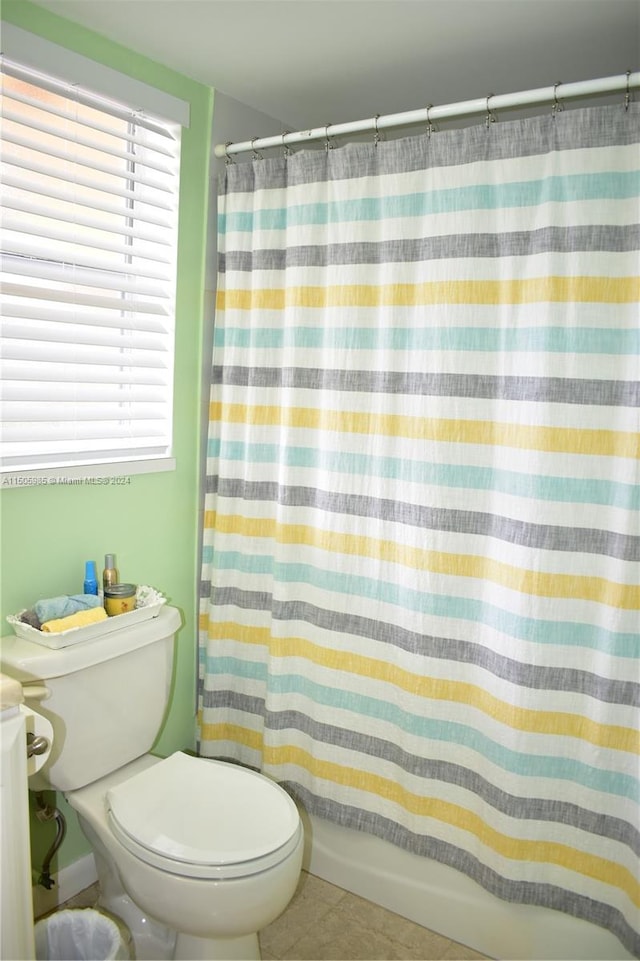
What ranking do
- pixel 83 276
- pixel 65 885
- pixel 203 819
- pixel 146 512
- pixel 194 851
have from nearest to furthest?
pixel 194 851 < pixel 203 819 < pixel 83 276 < pixel 65 885 < pixel 146 512

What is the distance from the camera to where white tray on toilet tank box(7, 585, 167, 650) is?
5.57 feet

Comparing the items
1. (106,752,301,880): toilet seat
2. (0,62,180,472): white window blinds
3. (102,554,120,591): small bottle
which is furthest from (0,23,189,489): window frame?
(106,752,301,880): toilet seat

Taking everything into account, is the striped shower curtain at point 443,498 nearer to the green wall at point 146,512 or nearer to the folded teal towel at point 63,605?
the green wall at point 146,512

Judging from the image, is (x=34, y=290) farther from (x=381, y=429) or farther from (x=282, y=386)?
(x=381, y=429)

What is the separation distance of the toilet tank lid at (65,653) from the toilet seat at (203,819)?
32cm

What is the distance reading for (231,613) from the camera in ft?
7.37

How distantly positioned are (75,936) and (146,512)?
107cm

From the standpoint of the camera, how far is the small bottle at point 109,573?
6.31 feet

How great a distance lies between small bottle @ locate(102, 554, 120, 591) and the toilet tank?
0.47 ft

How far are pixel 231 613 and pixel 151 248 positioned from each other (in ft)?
3.69

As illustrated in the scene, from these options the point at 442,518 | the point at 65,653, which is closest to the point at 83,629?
the point at 65,653

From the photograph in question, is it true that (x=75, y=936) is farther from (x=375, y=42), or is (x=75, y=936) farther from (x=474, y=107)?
(x=375, y=42)

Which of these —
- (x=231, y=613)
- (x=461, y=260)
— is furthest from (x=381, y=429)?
(x=231, y=613)

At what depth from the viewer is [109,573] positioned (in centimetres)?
193
